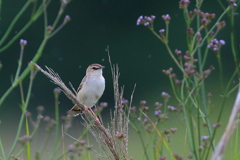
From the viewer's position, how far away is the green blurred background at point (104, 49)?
16.4 m

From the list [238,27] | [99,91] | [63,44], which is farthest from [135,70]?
[99,91]

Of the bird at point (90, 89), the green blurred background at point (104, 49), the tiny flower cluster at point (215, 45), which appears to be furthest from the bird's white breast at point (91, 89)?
the green blurred background at point (104, 49)

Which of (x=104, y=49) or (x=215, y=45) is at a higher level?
(x=215, y=45)

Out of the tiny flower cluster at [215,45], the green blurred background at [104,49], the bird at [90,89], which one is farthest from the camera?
the green blurred background at [104,49]

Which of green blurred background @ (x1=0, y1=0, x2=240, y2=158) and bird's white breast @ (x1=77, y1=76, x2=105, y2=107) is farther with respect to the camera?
green blurred background @ (x1=0, y1=0, x2=240, y2=158)

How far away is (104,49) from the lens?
17.4 meters

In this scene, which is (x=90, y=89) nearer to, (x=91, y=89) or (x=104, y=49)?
(x=91, y=89)

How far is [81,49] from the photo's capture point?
58.5ft

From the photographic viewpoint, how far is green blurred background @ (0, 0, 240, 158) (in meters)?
16.4

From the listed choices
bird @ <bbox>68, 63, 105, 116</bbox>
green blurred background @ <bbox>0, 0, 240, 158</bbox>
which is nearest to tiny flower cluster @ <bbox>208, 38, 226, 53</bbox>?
bird @ <bbox>68, 63, 105, 116</bbox>

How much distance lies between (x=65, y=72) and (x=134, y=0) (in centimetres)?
400

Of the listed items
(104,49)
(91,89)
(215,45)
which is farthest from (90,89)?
(104,49)

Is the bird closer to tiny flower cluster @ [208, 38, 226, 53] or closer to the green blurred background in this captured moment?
tiny flower cluster @ [208, 38, 226, 53]

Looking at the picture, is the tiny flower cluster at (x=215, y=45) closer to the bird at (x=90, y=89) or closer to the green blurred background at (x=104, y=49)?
the bird at (x=90, y=89)
